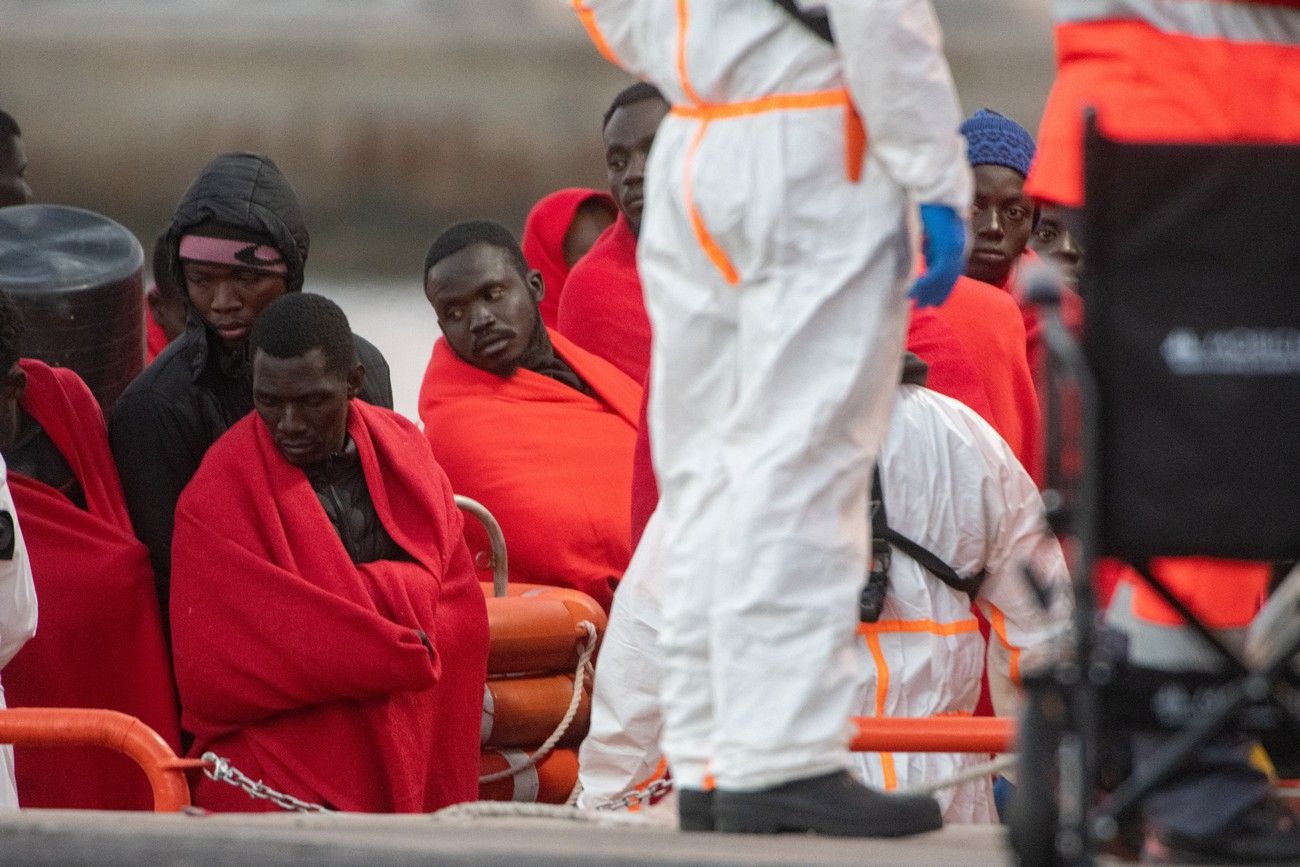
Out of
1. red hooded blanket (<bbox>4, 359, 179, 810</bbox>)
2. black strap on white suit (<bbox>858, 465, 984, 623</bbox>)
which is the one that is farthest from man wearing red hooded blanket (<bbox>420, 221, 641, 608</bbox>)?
black strap on white suit (<bbox>858, 465, 984, 623</bbox>)

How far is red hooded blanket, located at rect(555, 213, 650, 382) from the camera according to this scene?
254 inches

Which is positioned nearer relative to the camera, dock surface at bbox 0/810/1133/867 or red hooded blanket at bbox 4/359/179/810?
dock surface at bbox 0/810/1133/867

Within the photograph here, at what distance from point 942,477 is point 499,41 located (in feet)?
46.5

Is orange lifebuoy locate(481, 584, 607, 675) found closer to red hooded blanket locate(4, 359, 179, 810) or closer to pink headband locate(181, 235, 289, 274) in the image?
red hooded blanket locate(4, 359, 179, 810)

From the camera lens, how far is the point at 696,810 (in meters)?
3.14

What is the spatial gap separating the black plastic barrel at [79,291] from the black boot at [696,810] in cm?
283

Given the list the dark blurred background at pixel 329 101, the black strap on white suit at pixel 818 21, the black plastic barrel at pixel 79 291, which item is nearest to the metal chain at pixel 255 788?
the black plastic barrel at pixel 79 291

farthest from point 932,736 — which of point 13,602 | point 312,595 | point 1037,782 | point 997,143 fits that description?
point 997,143

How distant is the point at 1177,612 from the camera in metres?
2.61

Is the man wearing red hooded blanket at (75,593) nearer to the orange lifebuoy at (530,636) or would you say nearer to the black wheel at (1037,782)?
the orange lifebuoy at (530,636)

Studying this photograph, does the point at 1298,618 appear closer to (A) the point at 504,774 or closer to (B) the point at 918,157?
(B) the point at 918,157

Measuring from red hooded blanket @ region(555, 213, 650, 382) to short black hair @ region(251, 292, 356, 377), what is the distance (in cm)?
175

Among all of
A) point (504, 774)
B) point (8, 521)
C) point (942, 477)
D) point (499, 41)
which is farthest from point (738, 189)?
point (499, 41)

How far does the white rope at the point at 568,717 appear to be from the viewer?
5160 millimetres
